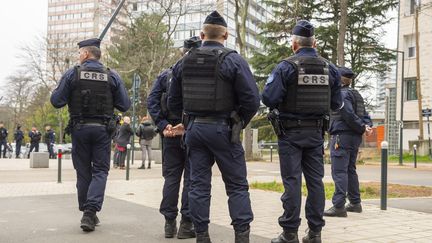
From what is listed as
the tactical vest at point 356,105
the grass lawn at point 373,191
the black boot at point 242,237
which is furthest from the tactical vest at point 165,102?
the grass lawn at point 373,191

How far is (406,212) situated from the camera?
7.86m

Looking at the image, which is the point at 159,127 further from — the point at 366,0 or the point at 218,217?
the point at 366,0

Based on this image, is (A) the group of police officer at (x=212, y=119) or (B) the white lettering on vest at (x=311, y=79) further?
(B) the white lettering on vest at (x=311, y=79)

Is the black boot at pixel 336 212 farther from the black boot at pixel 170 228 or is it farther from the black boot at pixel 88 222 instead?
the black boot at pixel 88 222

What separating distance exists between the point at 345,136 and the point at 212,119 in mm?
3149

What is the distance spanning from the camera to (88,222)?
19.6 feet

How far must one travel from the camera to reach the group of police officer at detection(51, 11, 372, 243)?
16.1 feet

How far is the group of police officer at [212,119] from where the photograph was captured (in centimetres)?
490

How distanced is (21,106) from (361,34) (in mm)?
40514

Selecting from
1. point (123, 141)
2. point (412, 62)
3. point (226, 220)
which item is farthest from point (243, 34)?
point (226, 220)

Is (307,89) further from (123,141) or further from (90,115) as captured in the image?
(123,141)

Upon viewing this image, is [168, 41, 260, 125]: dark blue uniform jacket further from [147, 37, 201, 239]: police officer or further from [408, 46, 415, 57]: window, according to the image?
[408, 46, 415, 57]: window

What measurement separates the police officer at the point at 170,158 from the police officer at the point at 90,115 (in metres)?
0.73

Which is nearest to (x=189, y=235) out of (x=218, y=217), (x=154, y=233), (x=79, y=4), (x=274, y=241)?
(x=154, y=233)
